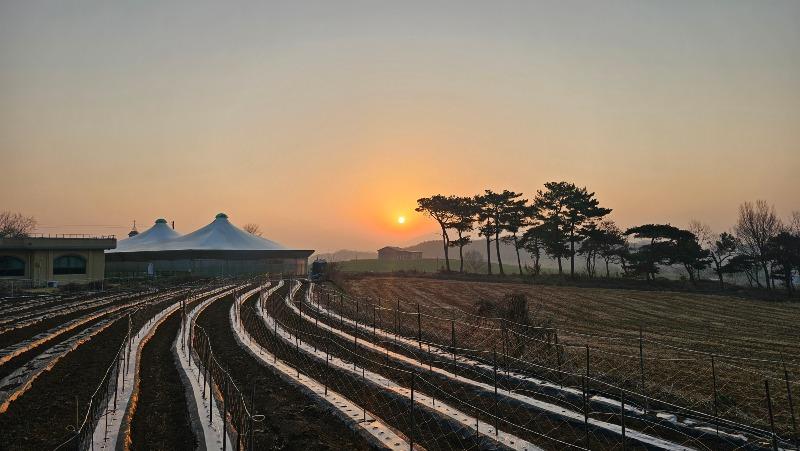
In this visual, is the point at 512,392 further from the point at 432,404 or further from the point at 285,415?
the point at 285,415

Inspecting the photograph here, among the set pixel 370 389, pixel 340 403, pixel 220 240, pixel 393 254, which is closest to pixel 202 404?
pixel 340 403

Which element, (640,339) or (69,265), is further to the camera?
(69,265)

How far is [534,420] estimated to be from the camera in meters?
10.7

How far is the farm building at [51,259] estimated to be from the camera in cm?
4369

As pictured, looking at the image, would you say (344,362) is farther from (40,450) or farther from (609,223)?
(609,223)

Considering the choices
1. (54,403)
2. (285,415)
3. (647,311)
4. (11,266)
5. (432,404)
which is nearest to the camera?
(285,415)

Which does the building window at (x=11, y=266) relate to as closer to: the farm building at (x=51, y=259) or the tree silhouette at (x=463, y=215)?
the farm building at (x=51, y=259)

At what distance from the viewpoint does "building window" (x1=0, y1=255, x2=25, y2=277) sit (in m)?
43.8

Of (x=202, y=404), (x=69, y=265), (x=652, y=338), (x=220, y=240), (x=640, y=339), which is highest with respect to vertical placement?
(x=220, y=240)

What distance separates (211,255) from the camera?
6181 centimetres

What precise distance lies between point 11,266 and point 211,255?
21.2m

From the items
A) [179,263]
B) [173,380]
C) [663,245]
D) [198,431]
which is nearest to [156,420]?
[198,431]

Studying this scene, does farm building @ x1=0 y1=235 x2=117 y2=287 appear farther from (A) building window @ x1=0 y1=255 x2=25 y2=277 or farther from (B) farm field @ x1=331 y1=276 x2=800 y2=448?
(B) farm field @ x1=331 y1=276 x2=800 y2=448

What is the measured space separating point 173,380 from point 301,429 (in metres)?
5.82
